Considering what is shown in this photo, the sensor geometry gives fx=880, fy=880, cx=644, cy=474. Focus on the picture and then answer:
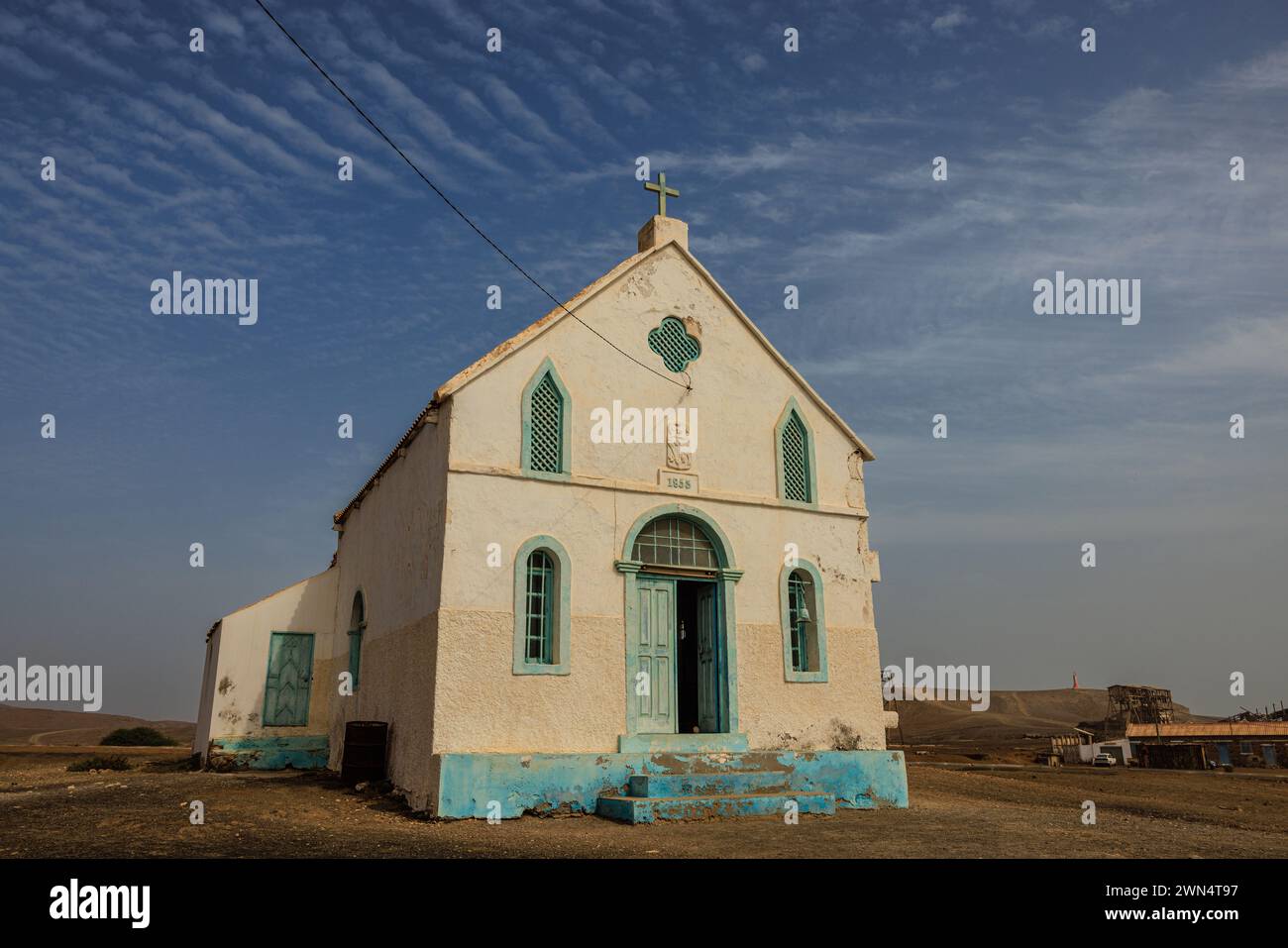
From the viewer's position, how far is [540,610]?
37.9ft

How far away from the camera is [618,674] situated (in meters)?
11.6

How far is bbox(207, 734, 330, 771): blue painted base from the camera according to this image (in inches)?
662

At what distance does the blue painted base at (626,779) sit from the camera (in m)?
10.1

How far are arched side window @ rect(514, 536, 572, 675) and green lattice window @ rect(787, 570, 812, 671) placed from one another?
3579 millimetres

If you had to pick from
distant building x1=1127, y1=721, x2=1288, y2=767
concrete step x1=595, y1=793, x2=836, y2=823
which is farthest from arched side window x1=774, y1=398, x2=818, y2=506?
distant building x1=1127, y1=721, x2=1288, y2=767

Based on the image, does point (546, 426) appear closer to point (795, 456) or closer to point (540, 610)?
point (540, 610)

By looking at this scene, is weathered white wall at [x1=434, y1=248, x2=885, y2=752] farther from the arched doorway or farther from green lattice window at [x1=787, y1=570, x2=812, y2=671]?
green lattice window at [x1=787, y1=570, x2=812, y2=671]

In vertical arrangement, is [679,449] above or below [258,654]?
above

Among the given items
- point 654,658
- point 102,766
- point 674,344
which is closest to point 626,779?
point 654,658

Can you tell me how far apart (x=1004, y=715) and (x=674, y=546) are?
62.0 metres

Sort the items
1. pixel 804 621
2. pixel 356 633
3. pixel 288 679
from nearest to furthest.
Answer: pixel 804 621 < pixel 356 633 < pixel 288 679

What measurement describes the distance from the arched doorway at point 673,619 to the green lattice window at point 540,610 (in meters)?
1.04

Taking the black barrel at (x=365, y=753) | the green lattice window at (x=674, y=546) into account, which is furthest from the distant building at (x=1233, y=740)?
the black barrel at (x=365, y=753)
